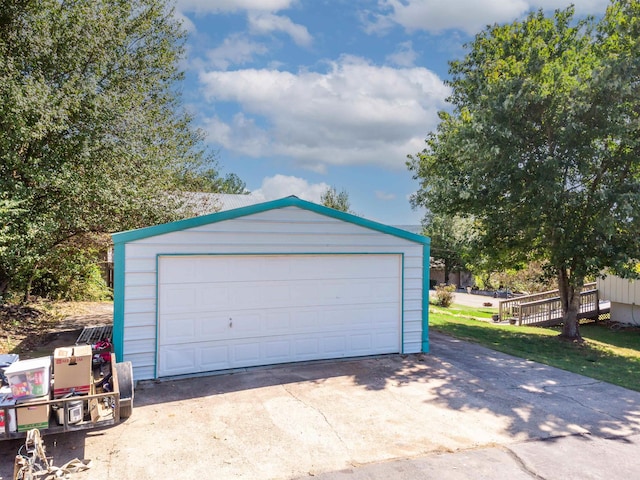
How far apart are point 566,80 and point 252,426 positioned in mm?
9690

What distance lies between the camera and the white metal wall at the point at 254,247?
6609 millimetres

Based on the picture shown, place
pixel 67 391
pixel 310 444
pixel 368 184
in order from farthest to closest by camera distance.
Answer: pixel 368 184 → pixel 310 444 → pixel 67 391

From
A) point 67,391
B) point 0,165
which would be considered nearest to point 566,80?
point 67,391

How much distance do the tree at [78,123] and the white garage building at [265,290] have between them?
4356mm

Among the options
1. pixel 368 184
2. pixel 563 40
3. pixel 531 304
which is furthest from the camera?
pixel 368 184

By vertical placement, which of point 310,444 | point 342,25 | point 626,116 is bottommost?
point 310,444

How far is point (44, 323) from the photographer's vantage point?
37.9ft

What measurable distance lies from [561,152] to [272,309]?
25.1 feet

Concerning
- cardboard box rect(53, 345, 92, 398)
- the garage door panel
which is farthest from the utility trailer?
the garage door panel

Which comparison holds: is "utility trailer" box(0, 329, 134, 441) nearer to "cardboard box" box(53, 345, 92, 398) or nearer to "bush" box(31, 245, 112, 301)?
"cardboard box" box(53, 345, 92, 398)

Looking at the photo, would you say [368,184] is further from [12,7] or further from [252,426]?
[252,426]

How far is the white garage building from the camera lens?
6.69 metres

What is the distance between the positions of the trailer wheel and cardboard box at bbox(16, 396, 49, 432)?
853 millimetres

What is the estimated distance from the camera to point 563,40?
1218 centimetres
